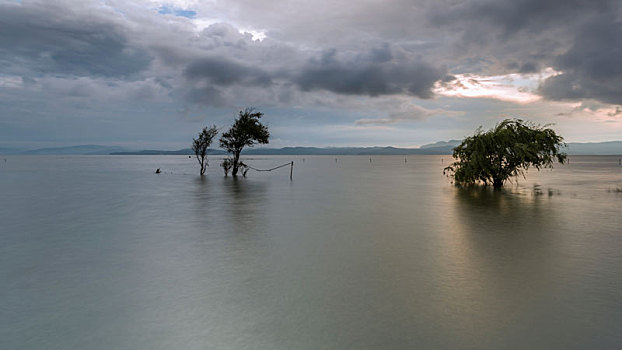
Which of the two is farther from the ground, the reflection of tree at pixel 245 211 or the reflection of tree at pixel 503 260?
the reflection of tree at pixel 503 260

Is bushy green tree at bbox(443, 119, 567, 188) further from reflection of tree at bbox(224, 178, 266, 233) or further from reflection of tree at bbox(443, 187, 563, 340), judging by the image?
reflection of tree at bbox(224, 178, 266, 233)

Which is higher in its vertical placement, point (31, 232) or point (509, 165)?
point (509, 165)

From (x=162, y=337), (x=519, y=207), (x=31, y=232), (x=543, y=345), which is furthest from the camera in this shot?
(x=519, y=207)

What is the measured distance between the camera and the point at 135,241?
51.3 feet

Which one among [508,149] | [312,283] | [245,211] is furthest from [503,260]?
[508,149]

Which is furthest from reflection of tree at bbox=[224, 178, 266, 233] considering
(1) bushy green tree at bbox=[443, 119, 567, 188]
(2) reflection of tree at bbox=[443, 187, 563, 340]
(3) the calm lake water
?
(1) bushy green tree at bbox=[443, 119, 567, 188]

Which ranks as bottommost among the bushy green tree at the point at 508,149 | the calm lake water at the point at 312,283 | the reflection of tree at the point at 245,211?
the reflection of tree at the point at 245,211

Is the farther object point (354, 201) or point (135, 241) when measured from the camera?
point (354, 201)

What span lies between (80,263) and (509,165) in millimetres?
37391

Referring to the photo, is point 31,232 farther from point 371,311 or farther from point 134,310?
point 371,311

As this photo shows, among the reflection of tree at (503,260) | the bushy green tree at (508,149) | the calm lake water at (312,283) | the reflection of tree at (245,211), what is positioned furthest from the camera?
the bushy green tree at (508,149)

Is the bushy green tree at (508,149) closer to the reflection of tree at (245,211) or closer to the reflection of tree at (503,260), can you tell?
the reflection of tree at (503,260)

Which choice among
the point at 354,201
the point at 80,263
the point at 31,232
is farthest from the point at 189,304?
the point at 354,201

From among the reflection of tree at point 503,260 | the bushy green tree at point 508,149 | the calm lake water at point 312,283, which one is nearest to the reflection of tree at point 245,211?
the calm lake water at point 312,283
